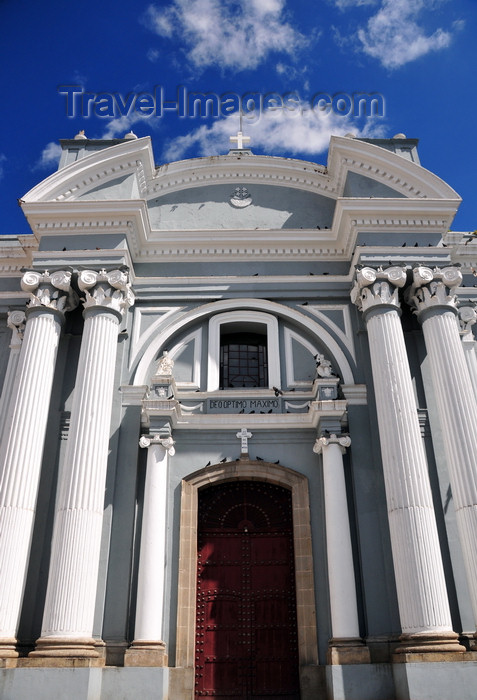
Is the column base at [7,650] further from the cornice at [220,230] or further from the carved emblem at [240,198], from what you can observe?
the carved emblem at [240,198]

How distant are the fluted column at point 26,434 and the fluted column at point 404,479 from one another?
19.7 feet

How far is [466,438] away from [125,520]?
20.1 feet

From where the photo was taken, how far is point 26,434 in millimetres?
10984

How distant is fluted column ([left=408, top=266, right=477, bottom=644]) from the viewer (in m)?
10.3

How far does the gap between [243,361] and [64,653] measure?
6.68 metres

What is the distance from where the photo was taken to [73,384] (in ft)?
41.3

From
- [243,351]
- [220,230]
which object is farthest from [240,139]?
[243,351]

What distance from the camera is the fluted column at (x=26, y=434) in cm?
994

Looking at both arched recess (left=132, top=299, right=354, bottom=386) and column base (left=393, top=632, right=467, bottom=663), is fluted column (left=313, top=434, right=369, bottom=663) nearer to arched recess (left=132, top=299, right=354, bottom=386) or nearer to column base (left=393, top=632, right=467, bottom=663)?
column base (left=393, top=632, right=467, bottom=663)

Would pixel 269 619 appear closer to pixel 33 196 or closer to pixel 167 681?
pixel 167 681

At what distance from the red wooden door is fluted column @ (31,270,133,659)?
7.38ft

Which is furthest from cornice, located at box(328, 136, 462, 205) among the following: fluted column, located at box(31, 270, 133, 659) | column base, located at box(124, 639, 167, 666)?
column base, located at box(124, 639, 167, 666)

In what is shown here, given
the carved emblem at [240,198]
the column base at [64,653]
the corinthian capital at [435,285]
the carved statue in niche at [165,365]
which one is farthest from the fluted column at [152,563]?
the carved emblem at [240,198]

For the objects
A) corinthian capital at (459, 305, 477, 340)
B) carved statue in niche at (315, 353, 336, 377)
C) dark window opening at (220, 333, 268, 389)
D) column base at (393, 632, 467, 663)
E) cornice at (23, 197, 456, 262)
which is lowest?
column base at (393, 632, 467, 663)
